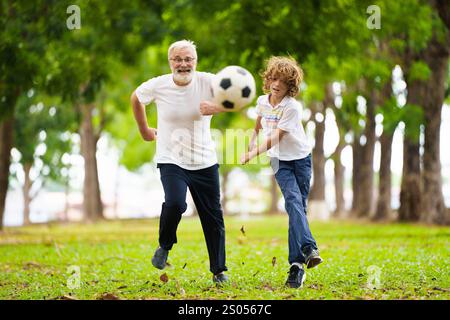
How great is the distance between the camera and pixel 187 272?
902cm

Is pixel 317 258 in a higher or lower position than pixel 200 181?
lower

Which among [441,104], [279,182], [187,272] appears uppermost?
[441,104]

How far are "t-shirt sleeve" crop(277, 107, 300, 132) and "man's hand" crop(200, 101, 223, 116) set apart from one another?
0.70 meters

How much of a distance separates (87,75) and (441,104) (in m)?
10.0

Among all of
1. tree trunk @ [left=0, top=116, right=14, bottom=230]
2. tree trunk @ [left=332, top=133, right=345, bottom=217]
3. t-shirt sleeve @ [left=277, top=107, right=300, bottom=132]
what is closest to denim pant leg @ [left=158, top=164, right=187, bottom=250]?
t-shirt sleeve @ [left=277, top=107, right=300, bottom=132]

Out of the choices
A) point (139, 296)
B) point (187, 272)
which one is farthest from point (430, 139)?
point (139, 296)

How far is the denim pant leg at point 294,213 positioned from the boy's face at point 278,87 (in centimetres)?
68

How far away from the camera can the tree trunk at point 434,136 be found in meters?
21.8

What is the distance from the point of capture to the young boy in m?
7.25

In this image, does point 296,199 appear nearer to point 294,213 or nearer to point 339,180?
point 294,213

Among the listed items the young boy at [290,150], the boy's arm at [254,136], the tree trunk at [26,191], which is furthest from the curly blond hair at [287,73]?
the tree trunk at [26,191]

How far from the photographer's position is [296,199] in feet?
24.5
